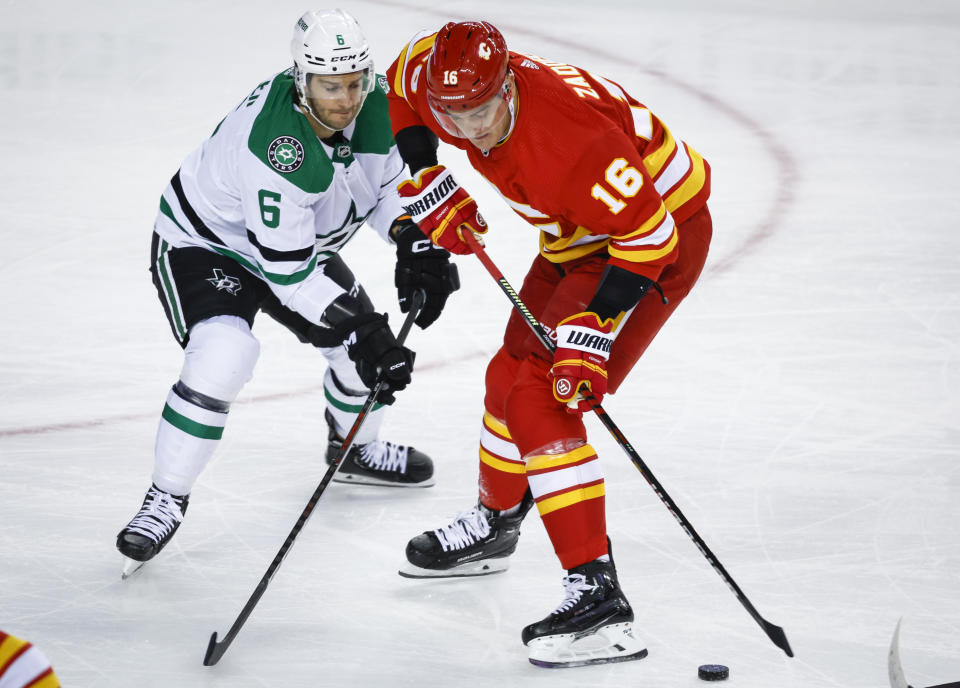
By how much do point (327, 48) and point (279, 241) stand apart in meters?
0.49

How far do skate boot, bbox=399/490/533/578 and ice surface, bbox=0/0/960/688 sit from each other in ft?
0.18

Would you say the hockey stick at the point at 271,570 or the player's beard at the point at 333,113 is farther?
the player's beard at the point at 333,113

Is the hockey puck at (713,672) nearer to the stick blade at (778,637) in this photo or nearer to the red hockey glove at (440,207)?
the stick blade at (778,637)

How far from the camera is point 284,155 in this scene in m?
3.20

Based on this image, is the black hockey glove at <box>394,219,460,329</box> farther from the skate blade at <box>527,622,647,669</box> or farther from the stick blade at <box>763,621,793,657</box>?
the stick blade at <box>763,621,793,657</box>

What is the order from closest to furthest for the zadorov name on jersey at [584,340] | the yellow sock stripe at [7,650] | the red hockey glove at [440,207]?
the yellow sock stripe at [7,650]
the zadorov name on jersey at [584,340]
the red hockey glove at [440,207]

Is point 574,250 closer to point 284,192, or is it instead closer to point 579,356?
point 579,356

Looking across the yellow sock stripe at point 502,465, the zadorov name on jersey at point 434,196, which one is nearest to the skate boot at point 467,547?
the yellow sock stripe at point 502,465

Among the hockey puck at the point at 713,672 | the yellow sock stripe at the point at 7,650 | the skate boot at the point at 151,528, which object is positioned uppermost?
the yellow sock stripe at the point at 7,650

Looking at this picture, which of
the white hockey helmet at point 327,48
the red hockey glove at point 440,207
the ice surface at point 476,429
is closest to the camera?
the ice surface at point 476,429

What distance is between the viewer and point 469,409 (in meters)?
4.24

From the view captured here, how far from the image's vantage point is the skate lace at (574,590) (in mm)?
2820

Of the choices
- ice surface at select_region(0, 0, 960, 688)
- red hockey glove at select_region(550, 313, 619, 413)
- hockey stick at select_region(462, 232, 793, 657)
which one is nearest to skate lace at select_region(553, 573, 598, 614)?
ice surface at select_region(0, 0, 960, 688)

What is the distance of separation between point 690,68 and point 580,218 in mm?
5714
